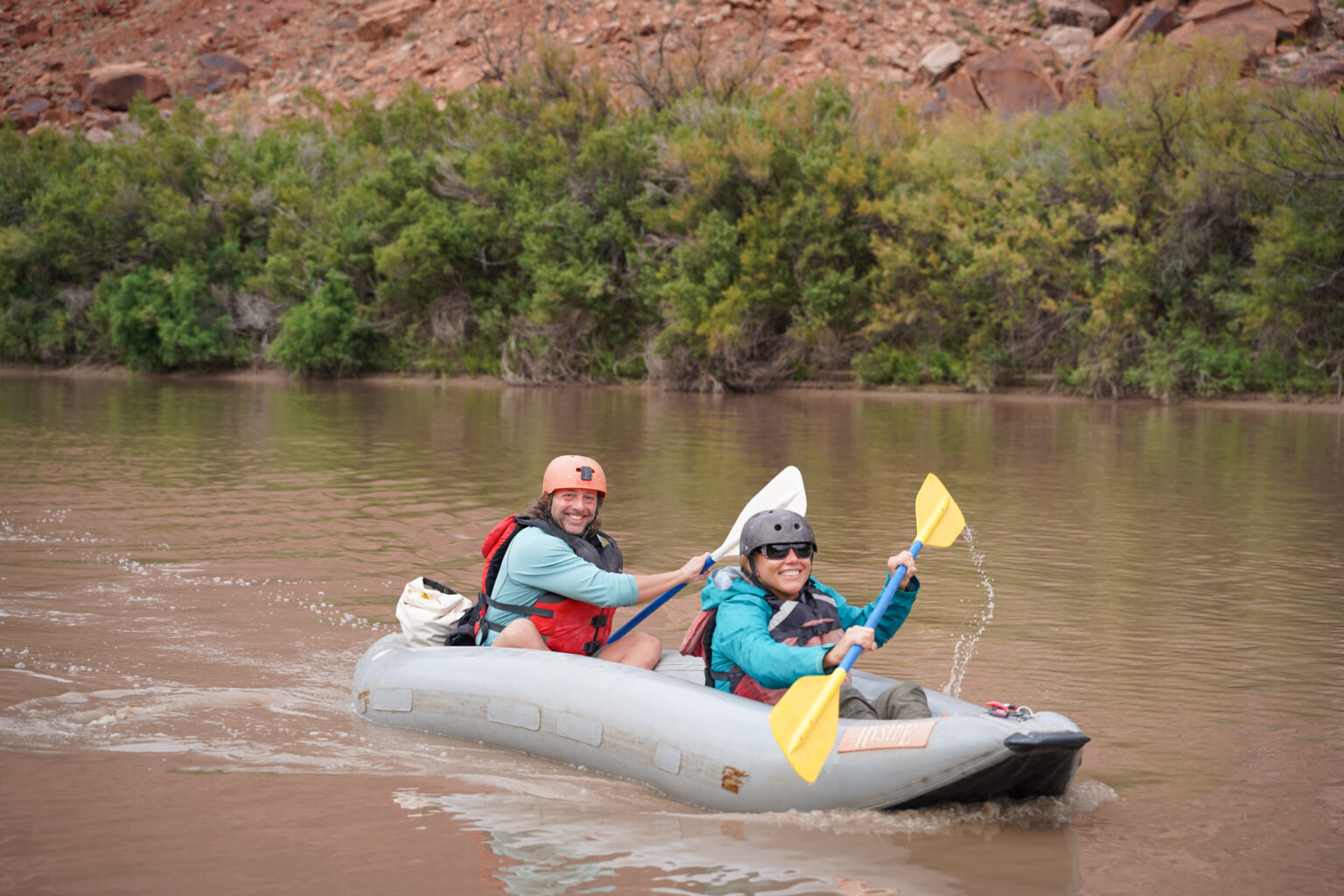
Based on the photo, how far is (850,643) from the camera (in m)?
4.71

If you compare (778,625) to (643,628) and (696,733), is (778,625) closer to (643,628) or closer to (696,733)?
(696,733)

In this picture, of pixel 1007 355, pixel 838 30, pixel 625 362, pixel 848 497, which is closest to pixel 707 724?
pixel 848 497

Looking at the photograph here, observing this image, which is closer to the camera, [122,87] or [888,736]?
[888,736]

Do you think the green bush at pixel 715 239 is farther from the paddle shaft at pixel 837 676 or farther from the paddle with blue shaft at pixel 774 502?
the paddle shaft at pixel 837 676

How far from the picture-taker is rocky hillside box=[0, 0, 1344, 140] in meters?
41.6

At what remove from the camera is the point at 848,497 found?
12625 mm

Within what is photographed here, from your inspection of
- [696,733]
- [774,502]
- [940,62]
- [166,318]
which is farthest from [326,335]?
[696,733]

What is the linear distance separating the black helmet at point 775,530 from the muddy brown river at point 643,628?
97 cm

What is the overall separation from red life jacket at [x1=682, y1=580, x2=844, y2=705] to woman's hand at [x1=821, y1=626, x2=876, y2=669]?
0.97ft

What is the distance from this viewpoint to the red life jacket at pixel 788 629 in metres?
5.09

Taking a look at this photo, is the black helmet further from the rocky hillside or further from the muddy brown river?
the rocky hillside

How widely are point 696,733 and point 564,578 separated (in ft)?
3.90

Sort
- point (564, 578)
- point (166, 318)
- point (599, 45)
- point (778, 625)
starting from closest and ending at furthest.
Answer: point (778, 625) → point (564, 578) → point (166, 318) → point (599, 45)

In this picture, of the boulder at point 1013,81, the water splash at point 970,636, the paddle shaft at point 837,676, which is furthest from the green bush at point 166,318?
the paddle shaft at point 837,676
